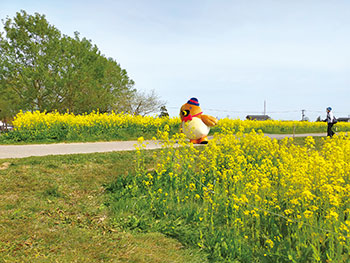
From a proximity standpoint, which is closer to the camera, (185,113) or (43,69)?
(185,113)

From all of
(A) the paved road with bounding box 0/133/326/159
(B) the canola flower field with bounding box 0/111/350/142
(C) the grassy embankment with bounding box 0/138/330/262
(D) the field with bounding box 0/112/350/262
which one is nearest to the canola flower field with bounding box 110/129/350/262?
(D) the field with bounding box 0/112/350/262

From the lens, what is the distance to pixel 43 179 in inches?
215

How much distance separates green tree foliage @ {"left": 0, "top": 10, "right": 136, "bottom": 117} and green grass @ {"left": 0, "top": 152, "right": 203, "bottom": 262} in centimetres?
1817

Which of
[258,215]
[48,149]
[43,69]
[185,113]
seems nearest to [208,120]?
[185,113]

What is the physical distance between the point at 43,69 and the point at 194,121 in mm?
17064

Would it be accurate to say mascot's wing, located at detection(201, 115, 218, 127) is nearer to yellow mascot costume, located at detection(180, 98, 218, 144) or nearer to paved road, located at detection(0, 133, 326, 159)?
yellow mascot costume, located at detection(180, 98, 218, 144)

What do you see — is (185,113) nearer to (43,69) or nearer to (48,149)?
(48,149)

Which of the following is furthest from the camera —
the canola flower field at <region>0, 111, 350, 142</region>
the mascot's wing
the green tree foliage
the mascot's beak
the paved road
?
the green tree foliage

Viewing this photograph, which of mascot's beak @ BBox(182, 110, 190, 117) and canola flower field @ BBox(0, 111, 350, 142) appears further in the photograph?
canola flower field @ BBox(0, 111, 350, 142)

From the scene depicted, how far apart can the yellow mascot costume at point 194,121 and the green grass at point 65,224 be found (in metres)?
3.75

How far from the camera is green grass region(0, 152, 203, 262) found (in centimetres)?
317

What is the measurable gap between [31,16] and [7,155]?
63.9ft

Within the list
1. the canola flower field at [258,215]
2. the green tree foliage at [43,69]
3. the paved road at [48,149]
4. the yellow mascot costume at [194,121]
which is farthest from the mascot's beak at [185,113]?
the green tree foliage at [43,69]

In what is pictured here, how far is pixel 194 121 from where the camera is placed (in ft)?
30.5
